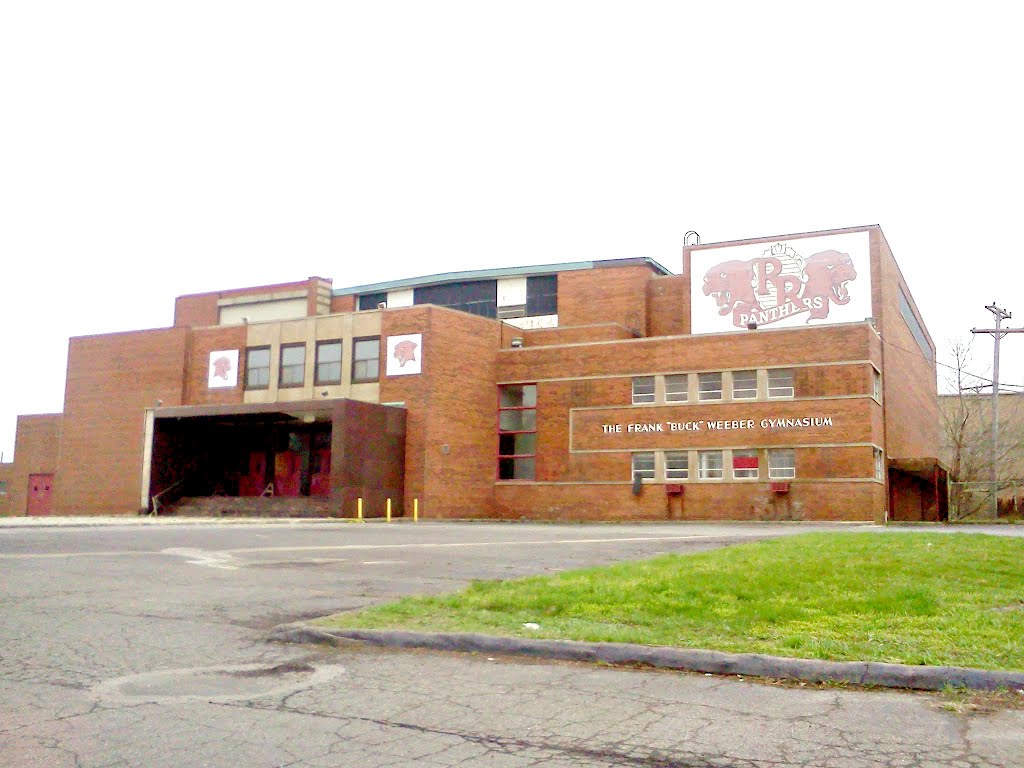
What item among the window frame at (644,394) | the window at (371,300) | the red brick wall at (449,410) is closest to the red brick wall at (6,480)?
the window at (371,300)

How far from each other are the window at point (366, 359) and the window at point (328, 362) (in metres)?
0.90

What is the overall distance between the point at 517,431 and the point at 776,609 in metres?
38.3

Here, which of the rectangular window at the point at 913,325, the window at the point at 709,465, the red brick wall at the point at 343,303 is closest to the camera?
the window at the point at 709,465

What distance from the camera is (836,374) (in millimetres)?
39469

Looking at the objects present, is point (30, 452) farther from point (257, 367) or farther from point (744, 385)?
point (744, 385)

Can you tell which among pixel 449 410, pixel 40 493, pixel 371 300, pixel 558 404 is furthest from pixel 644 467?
pixel 40 493

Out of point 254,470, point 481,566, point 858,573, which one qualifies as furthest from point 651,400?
point 858,573

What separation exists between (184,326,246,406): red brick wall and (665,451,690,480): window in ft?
68.6

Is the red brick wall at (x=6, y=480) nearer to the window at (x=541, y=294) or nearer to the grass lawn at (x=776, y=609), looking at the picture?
the window at (x=541, y=294)

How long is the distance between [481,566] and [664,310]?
4038 centimetres

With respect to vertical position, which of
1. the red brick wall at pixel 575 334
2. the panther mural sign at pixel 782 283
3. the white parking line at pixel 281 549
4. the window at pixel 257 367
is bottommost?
the white parking line at pixel 281 549

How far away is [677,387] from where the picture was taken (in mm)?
42719

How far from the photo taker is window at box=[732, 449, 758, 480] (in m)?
40.6

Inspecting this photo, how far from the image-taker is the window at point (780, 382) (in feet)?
132
